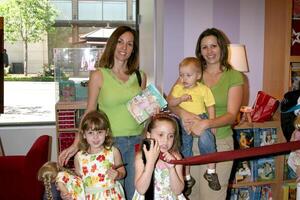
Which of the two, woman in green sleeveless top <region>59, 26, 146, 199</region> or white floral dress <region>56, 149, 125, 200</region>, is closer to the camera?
white floral dress <region>56, 149, 125, 200</region>

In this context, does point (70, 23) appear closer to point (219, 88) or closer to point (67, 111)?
point (67, 111)

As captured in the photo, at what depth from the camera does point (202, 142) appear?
81.8 inches

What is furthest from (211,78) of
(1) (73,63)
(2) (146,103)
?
(1) (73,63)

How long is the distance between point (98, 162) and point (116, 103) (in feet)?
1.12

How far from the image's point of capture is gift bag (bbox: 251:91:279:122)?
3172 millimetres

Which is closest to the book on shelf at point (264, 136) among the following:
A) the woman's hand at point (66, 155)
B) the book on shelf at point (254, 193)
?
the book on shelf at point (254, 193)

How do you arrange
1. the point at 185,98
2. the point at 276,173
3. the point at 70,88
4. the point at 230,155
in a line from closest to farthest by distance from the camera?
the point at 230,155 < the point at 185,98 < the point at 276,173 < the point at 70,88

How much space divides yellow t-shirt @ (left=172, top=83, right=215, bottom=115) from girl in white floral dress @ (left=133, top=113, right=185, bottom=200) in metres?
0.34

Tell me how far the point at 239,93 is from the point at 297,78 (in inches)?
61.2

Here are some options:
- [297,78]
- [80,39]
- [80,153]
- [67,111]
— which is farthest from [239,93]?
[80,39]

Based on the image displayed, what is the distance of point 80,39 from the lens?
4.27m

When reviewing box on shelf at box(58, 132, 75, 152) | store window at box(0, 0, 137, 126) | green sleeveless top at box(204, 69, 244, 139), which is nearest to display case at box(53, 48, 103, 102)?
store window at box(0, 0, 137, 126)

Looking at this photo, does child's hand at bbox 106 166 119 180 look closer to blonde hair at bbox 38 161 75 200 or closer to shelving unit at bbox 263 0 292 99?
blonde hair at bbox 38 161 75 200

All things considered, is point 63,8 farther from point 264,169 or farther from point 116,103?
point 264,169
